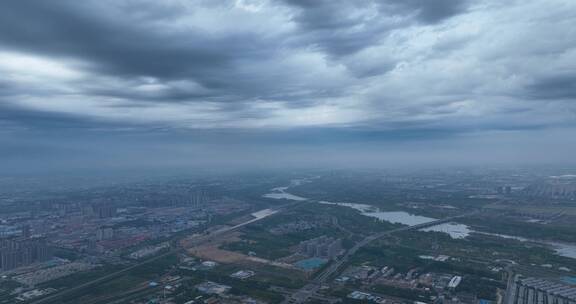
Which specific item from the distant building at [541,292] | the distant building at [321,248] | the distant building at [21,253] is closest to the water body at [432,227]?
the distant building at [541,292]

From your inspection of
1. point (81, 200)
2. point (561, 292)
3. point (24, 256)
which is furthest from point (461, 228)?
point (81, 200)

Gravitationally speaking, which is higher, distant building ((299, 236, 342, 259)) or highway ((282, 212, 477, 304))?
distant building ((299, 236, 342, 259))

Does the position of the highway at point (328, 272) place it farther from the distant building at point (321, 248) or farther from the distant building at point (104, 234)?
the distant building at point (104, 234)

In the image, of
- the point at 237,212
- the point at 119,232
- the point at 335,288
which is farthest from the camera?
the point at 237,212

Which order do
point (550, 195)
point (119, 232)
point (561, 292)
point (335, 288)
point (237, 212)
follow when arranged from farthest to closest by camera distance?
point (550, 195)
point (237, 212)
point (119, 232)
point (335, 288)
point (561, 292)

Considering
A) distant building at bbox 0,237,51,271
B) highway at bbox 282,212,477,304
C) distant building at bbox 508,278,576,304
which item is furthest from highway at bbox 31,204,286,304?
distant building at bbox 508,278,576,304

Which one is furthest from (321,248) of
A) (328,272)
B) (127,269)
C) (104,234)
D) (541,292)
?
(104,234)

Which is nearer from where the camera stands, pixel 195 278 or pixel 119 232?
pixel 195 278

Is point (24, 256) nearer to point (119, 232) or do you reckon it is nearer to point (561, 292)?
point (119, 232)

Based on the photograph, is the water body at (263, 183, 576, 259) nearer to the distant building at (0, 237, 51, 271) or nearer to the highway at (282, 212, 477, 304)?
the highway at (282, 212, 477, 304)

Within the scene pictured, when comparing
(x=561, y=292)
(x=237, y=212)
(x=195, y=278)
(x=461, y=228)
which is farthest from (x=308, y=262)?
(x=237, y=212)

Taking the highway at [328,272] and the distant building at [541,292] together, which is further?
the highway at [328,272]
